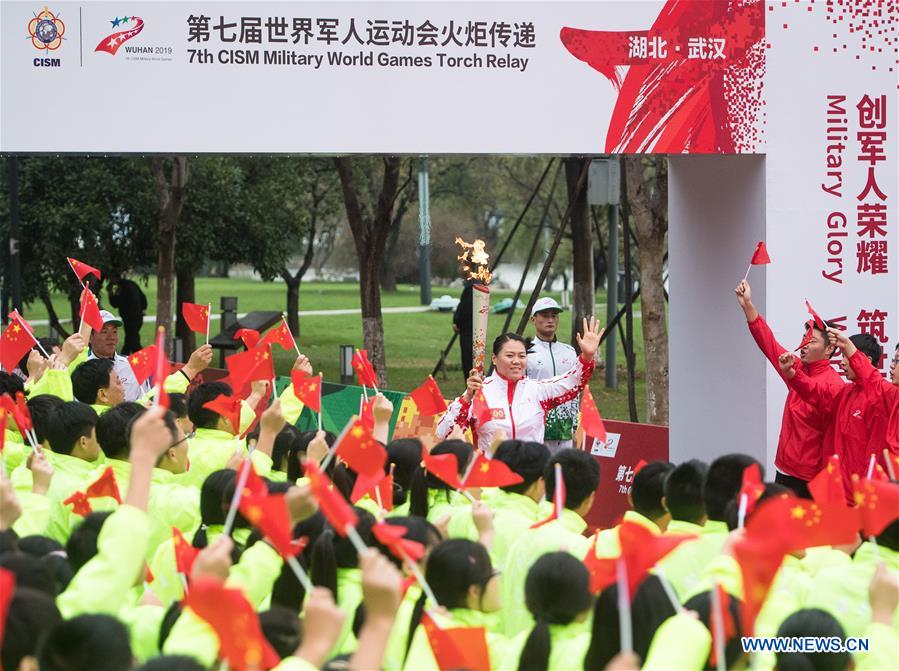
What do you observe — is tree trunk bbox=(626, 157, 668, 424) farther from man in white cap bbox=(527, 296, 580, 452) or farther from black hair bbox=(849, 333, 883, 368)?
black hair bbox=(849, 333, 883, 368)

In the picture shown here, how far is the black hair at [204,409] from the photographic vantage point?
6.13 meters

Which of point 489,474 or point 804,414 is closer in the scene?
point 489,474

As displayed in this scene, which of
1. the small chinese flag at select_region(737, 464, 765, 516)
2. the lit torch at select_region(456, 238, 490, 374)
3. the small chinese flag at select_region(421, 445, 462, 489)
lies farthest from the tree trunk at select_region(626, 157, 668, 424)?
the small chinese flag at select_region(737, 464, 765, 516)

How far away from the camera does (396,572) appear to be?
294cm

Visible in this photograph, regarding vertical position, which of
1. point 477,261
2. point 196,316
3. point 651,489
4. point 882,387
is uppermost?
point 477,261

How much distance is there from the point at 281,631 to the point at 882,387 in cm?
433

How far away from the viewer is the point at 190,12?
7430 millimetres

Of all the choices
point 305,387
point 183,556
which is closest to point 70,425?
point 305,387

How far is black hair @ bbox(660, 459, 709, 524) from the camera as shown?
4496 mm

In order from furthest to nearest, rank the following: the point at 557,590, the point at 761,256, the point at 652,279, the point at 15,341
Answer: the point at 652,279, the point at 761,256, the point at 15,341, the point at 557,590

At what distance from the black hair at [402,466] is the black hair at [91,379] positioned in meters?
2.28

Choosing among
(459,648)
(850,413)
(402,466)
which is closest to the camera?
(459,648)

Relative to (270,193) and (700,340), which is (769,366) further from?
(270,193)

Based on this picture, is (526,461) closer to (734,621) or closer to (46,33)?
(734,621)
